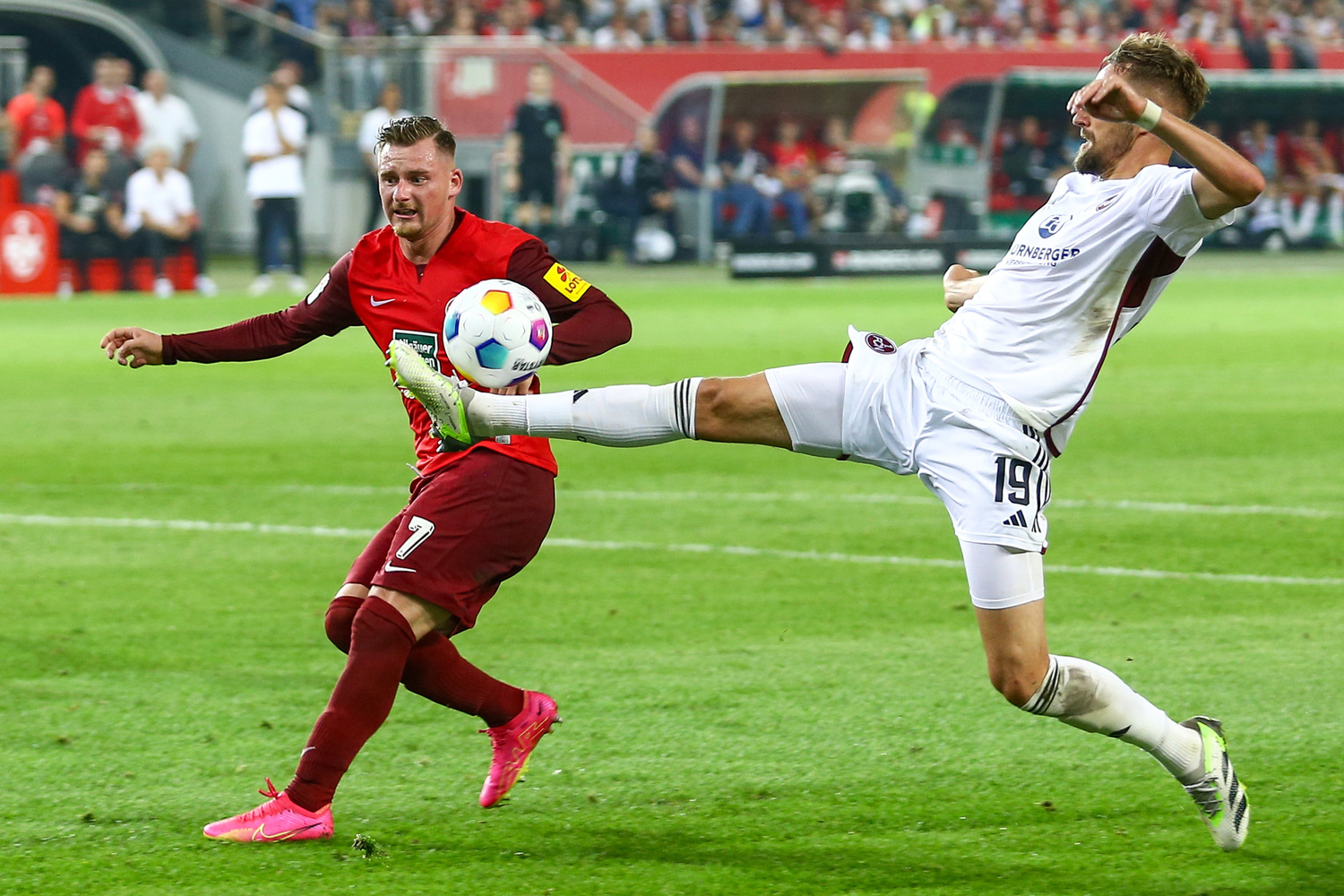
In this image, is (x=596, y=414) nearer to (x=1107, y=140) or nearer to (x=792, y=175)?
(x=1107, y=140)

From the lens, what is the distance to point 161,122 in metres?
22.6

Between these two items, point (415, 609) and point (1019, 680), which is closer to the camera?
point (1019, 680)

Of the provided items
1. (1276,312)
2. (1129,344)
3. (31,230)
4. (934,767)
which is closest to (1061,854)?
(934,767)

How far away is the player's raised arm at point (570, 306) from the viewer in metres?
4.57

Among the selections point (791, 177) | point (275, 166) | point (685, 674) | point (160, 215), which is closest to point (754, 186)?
point (791, 177)

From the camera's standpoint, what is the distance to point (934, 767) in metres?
4.94

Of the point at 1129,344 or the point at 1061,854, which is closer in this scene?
the point at 1061,854

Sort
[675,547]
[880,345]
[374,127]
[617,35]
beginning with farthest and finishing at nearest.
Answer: [617,35], [374,127], [675,547], [880,345]

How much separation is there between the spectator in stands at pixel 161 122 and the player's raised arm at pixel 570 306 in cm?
1890

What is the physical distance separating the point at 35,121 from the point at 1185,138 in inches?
828

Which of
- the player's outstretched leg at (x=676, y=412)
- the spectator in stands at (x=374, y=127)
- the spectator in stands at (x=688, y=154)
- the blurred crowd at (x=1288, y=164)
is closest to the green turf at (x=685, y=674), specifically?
the player's outstretched leg at (x=676, y=412)

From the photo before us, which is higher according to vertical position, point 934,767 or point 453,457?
point 453,457

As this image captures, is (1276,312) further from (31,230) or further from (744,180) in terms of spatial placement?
(31,230)

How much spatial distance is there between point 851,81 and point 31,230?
13.1m
